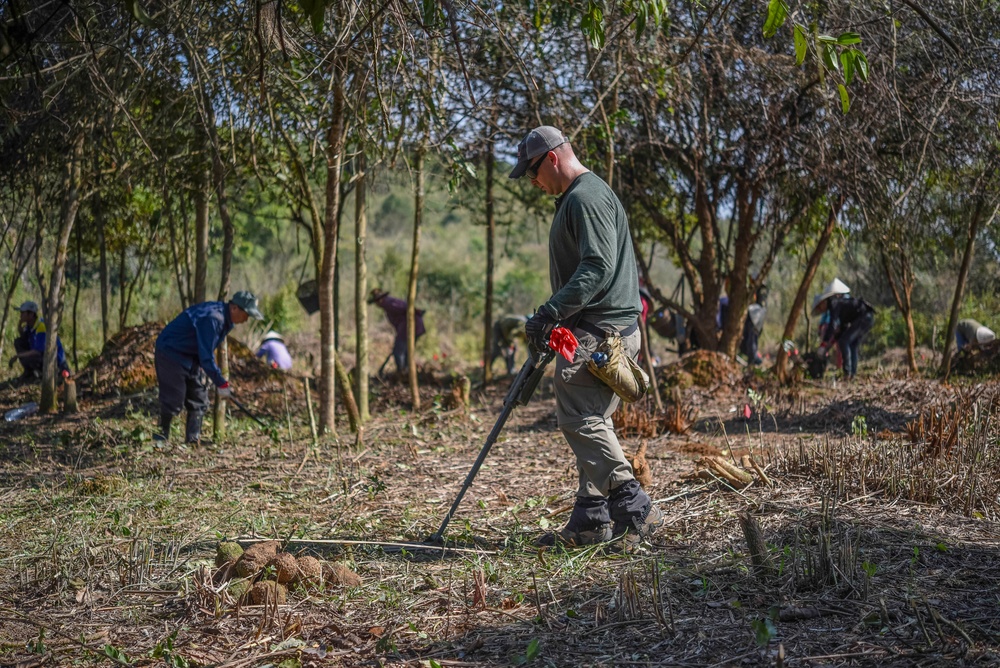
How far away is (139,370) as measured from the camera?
33.2 feet

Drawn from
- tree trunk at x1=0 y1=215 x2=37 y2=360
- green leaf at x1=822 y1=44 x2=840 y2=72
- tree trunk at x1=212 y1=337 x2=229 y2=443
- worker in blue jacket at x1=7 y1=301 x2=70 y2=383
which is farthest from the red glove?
worker in blue jacket at x1=7 y1=301 x2=70 y2=383

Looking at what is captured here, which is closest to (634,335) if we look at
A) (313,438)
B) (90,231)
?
(313,438)

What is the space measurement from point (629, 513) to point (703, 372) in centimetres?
556

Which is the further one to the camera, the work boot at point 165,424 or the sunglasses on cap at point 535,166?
the work boot at point 165,424

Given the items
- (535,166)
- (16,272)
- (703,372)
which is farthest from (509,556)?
(16,272)

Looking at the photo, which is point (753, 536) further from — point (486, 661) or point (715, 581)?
point (486, 661)

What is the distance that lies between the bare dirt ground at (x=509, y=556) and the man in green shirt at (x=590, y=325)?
0.55ft

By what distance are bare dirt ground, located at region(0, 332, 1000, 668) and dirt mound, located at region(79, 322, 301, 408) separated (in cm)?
317

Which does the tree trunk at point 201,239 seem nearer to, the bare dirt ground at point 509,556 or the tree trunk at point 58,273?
the tree trunk at point 58,273

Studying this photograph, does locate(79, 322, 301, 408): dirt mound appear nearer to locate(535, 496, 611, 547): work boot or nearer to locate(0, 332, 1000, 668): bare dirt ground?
locate(0, 332, 1000, 668): bare dirt ground

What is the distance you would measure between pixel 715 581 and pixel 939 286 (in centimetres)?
1728

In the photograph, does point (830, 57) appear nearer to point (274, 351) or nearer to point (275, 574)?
point (275, 574)

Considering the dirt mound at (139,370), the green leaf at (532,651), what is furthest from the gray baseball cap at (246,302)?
the green leaf at (532,651)

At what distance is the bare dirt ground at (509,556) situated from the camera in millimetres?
2910
